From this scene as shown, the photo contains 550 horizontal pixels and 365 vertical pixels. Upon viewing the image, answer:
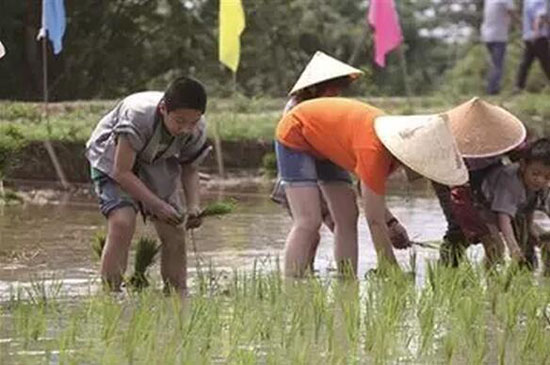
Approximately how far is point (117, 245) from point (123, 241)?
0.10 ft

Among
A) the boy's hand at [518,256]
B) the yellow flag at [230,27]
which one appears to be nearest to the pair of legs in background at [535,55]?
the yellow flag at [230,27]

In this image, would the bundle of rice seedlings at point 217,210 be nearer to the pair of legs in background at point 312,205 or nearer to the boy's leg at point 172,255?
the boy's leg at point 172,255

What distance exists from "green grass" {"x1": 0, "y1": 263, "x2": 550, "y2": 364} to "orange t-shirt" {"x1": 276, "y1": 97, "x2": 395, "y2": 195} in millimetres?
529

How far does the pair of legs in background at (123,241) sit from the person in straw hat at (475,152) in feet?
4.39

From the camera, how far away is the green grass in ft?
19.2

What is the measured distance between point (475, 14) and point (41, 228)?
22.5 metres

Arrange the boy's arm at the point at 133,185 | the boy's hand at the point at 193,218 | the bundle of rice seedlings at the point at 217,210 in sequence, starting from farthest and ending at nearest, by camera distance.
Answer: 1. the bundle of rice seedlings at the point at 217,210
2. the boy's hand at the point at 193,218
3. the boy's arm at the point at 133,185

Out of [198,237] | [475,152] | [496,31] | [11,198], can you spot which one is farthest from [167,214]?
[496,31]

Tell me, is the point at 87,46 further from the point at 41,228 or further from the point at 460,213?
the point at 460,213

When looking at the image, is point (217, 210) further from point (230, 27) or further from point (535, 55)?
point (535, 55)

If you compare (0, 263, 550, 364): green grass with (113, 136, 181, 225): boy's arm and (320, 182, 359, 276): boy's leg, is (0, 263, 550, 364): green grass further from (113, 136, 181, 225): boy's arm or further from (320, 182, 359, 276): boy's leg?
(320, 182, 359, 276): boy's leg

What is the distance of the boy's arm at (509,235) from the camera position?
8.04 m

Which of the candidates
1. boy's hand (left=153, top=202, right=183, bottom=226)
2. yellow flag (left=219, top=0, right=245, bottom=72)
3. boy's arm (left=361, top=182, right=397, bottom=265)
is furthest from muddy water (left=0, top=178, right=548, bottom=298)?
yellow flag (left=219, top=0, right=245, bottom=72)

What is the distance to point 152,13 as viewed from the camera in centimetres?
2134
